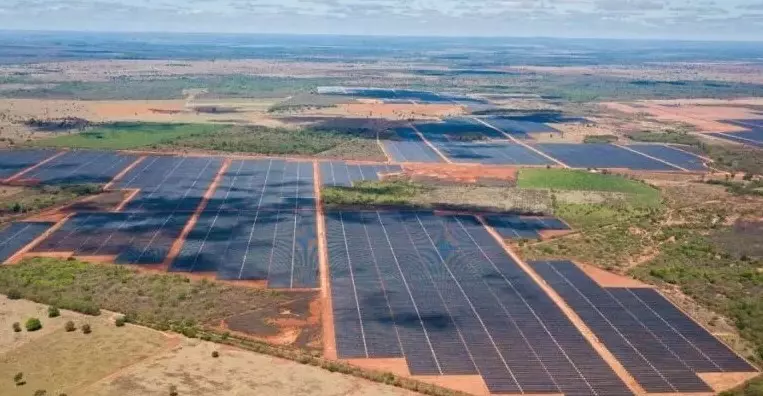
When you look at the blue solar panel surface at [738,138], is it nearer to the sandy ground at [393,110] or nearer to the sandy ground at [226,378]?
the sandy ground at [393,110]

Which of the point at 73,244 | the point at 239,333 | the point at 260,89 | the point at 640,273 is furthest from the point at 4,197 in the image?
the point at 260,89

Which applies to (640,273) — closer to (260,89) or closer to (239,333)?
(239,333)

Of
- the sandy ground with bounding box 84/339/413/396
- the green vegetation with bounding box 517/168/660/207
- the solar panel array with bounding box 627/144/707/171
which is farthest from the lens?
the solar panel array with bounding box 627/144/707/171

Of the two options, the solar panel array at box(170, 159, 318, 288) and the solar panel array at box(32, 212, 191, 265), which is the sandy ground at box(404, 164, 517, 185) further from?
the solar panel array at box(32, 212, 191, 265)

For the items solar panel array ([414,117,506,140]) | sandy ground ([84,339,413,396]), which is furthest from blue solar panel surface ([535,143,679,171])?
sandy ground ([84,339,413,396])

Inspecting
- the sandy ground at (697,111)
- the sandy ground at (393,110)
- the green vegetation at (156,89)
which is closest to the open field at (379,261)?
the sandy ground at (697,111)

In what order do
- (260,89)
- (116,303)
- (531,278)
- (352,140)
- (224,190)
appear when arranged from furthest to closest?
(260,89) → (352,140) → (224,190) → (531,278) → (116,303)
